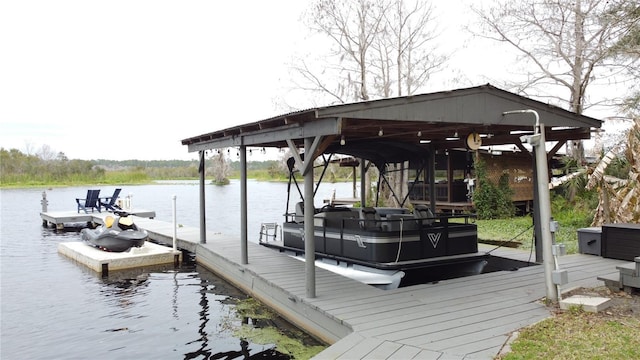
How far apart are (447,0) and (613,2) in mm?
11607

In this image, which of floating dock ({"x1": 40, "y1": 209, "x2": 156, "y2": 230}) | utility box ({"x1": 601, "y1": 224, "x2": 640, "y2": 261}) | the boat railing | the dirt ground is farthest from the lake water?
floating dock ({"x1": 40, "y1": 209, "x2": 156, "y2": 230})

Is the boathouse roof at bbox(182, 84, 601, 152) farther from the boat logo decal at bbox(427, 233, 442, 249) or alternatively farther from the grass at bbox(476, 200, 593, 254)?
the grass at bbox(476, 200, 593, 254)

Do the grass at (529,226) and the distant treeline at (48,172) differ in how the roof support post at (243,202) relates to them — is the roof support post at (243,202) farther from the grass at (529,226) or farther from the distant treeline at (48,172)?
the distant treeline at (48,172)

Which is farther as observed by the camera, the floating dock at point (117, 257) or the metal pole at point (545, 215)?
the floating dock at point (117, 257)

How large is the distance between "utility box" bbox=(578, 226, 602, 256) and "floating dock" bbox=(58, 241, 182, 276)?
9.77 m

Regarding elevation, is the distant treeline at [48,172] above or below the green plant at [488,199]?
above

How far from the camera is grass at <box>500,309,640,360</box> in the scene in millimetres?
4059

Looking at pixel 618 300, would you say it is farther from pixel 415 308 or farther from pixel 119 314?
pixel 119 314

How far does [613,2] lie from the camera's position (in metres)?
11.0

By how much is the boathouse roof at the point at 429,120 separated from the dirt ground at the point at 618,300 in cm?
257

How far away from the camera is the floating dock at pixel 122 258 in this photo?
463 inches

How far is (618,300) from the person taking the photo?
574cm

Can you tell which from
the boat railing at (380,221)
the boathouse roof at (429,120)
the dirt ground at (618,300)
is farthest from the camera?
the boat railing at (380,221)

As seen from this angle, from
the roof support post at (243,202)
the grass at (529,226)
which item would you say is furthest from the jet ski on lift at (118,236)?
the grass at (529,226)
